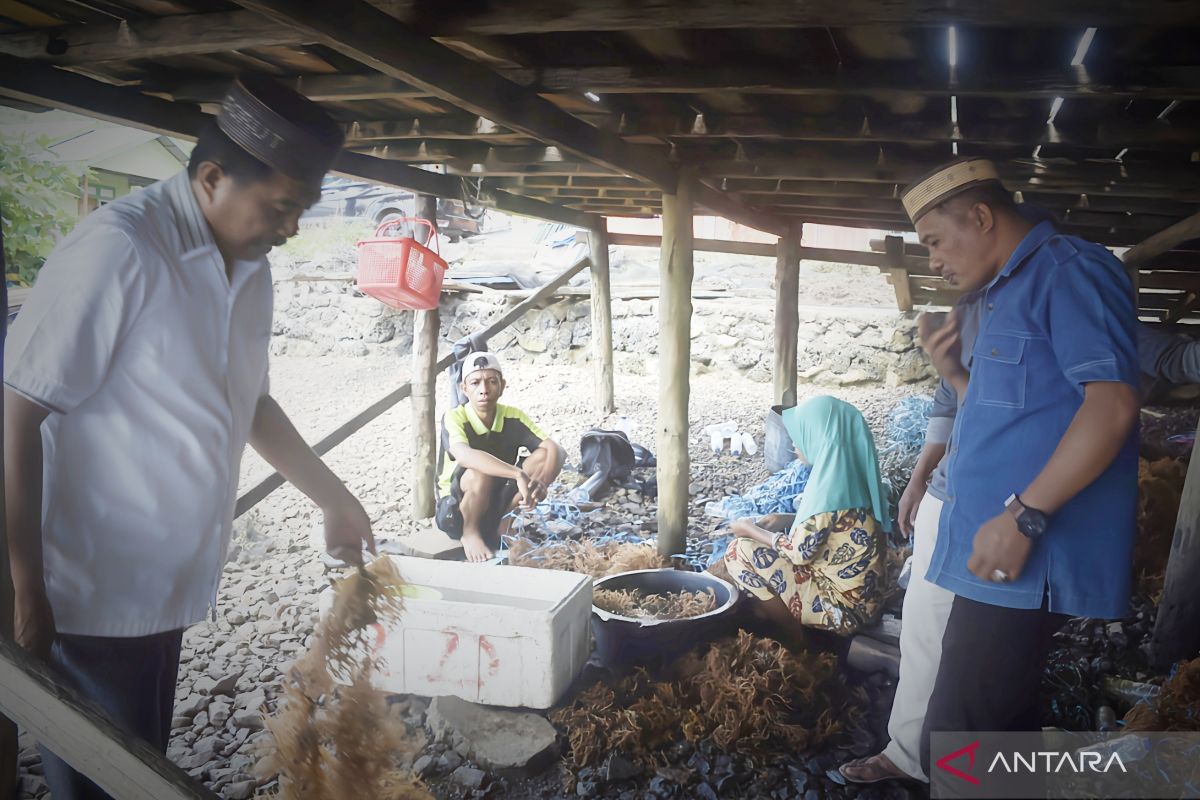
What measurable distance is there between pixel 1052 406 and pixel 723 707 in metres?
1.10

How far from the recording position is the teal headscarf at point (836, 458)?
2.03 metres

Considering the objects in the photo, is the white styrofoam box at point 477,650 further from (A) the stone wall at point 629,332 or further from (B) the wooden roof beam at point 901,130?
(B) the wooden roof beam at point 901,130

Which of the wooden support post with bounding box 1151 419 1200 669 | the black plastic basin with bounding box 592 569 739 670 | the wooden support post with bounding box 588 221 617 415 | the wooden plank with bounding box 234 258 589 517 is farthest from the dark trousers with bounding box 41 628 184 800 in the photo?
the wooden support post with bounding box 1151 419 1200 669

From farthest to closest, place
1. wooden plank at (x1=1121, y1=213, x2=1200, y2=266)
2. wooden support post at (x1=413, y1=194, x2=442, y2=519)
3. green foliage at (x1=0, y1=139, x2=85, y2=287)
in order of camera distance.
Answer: wooden support post at (x1=413, y1=194, x2=442, y2=519) < wooden plank at (x1=1121, y1=213, x2=1200, y2=266) < green foliage at (x1=0, y1=139, x2=85, y2=287)

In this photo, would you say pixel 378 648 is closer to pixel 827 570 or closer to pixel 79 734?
pixel 79 734

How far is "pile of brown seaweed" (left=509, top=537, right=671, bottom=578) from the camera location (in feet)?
8.13

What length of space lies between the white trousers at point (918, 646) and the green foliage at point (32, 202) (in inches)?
68.5

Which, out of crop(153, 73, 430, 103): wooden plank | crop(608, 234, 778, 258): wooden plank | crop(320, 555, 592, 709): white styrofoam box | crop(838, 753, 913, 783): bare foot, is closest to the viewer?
crop(838, 753, 913, 783): bare foot

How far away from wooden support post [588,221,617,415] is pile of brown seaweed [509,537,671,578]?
2.03 ft

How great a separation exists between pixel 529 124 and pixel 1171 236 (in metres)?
1.96

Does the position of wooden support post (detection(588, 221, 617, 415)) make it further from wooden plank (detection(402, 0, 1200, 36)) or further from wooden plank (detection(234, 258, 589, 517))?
wooden plank (detection(402, 0, 1200, 36))

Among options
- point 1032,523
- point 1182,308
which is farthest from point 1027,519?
point 1182,308

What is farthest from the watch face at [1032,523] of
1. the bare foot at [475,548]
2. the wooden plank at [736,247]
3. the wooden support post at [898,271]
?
the wooden plank at [736,247]

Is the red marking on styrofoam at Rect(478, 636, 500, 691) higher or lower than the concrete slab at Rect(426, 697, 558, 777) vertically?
higher
